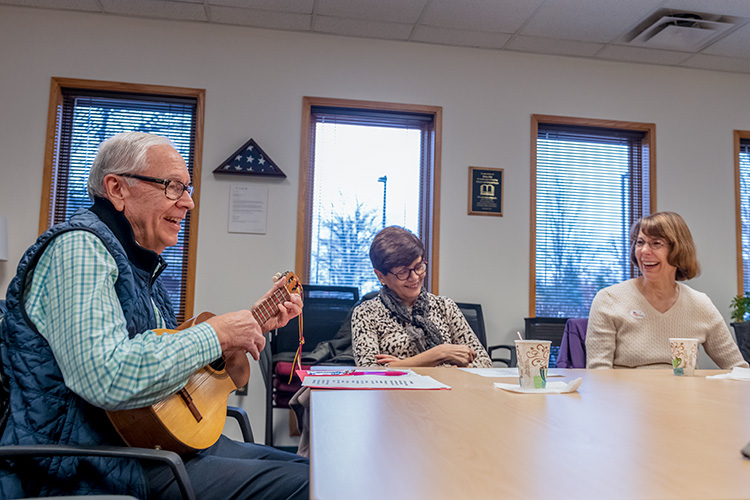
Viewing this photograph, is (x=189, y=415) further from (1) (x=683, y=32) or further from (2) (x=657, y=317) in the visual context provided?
(1) (x=683, y=32)

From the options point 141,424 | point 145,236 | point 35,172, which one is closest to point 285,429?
point 35,172

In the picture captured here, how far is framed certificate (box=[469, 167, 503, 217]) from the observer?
158 inches

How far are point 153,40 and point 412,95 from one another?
5.74 feet

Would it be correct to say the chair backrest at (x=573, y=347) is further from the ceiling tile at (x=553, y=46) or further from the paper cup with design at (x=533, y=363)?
the ceiling tile at (x=553, y=46)

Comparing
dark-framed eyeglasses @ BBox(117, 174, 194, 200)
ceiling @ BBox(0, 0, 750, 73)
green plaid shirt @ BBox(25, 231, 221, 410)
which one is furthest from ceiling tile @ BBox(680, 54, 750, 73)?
green plaid shirt @ BBox(25, 231, 221, 410)

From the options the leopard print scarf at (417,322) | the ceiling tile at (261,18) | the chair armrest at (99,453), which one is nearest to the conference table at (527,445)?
the chair armrest at (99,453)

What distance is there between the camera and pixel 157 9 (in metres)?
3.63

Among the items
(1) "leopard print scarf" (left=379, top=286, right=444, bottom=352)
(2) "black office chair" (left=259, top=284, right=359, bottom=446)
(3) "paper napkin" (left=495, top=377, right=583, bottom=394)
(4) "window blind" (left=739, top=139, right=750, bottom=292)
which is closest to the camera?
(3) "paper napkin" (left=495, top=377, right=583, bottom=394)

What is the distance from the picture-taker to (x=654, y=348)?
2121 mm

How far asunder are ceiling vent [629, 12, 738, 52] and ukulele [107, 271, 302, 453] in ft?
11.7

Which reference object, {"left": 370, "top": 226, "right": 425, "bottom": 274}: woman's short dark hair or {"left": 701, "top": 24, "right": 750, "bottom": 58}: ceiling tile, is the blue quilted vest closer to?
{"left": 370, "top": 226, "right": 425, "bottom": 274}: woman's short dark hair

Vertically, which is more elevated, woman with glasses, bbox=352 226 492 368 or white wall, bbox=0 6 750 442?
white wall, bbox=0 6 750 442

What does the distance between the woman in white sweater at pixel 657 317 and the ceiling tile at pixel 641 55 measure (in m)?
2.23

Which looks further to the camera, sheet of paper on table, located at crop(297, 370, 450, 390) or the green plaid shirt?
sheet of paper on table, located at crop(297, 370, 450, 390)
